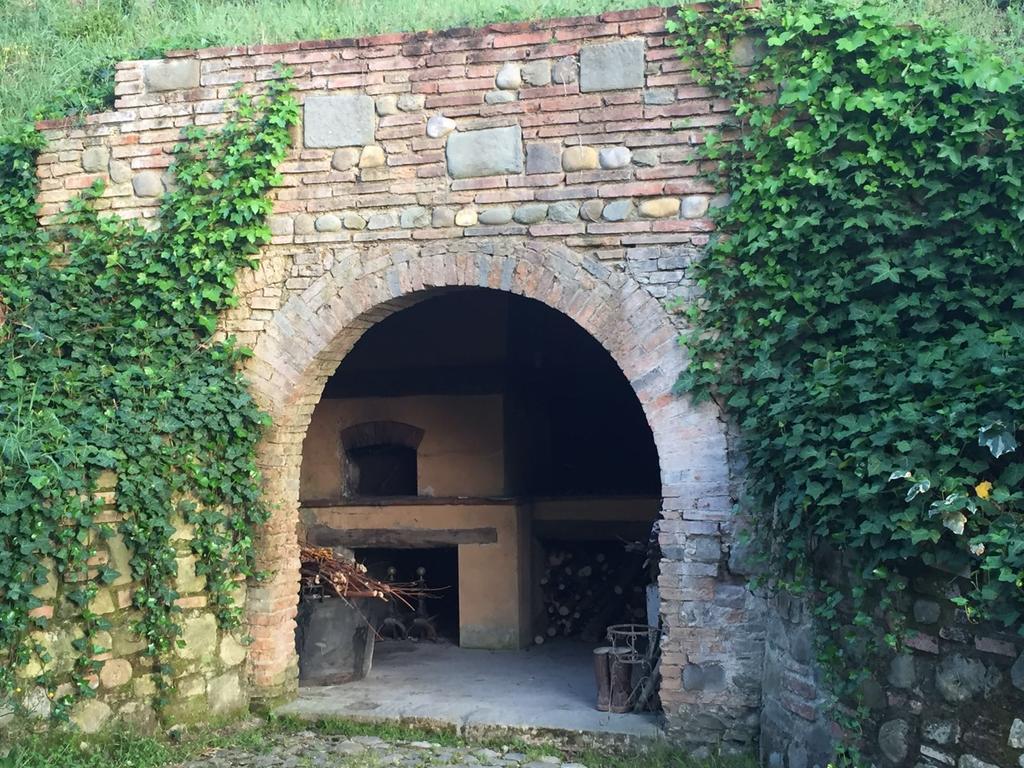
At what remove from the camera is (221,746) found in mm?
5902

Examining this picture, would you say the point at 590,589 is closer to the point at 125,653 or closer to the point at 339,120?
the point at 125,653

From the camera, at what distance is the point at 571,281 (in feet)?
19.6

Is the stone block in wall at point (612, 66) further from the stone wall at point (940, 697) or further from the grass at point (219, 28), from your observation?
the stone wall at point (940, 697)

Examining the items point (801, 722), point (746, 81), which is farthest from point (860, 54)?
point (801, 722)

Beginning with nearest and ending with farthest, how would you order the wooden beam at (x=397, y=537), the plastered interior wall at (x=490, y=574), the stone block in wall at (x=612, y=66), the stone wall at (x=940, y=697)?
the stone wall at (x=940, y=697)
the stone block in wall at (x=612, y=66)
the plastered interior wall at (x=490, y=574)
the wooden beam at (x=397, y=537)

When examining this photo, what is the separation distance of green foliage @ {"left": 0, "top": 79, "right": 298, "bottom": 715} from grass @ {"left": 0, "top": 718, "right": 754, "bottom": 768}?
508mm

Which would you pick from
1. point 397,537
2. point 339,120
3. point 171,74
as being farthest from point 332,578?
point 171,74

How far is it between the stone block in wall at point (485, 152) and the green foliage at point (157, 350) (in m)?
1.05

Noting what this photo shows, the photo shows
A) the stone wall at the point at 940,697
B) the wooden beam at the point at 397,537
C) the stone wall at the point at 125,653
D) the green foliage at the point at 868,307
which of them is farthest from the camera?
the wooden beam at the point at 397,537

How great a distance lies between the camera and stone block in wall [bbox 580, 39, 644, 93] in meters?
5.92

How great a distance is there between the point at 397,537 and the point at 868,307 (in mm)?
4669

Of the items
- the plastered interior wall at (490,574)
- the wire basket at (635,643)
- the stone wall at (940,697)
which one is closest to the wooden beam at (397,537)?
the plastered interior wall at (490,574)

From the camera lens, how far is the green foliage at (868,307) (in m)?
4.11

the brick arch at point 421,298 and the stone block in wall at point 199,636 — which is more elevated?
the brick arch at point 421,298
